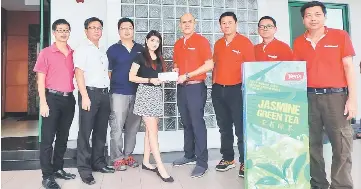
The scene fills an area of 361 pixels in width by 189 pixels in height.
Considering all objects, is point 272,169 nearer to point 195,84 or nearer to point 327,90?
point 327,90

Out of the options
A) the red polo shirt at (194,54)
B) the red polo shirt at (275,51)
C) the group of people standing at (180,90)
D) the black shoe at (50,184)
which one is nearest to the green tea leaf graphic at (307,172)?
the group of people standing at (180,90)

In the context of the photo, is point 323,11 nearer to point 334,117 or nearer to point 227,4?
point 334,117

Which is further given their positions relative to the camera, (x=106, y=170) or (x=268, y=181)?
(x=106, y=170)

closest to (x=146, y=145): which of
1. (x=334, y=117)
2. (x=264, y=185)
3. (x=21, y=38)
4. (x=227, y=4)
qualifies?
(x=264, y=185)

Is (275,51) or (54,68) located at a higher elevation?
(275,51)

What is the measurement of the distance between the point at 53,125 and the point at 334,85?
225 cm

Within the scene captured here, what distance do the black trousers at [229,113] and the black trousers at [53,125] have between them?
4.57ft

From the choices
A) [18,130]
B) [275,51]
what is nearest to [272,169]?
[275,51]

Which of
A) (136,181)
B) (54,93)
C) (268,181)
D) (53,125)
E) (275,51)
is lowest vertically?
(136,181)

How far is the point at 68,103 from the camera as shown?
94.3 inches

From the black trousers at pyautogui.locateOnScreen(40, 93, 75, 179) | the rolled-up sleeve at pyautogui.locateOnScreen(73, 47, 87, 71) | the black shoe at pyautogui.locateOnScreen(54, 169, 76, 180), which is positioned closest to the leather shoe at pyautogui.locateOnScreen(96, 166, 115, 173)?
the black shoe at pyautogui.locateOnScreen(54, 169, 76, 180)

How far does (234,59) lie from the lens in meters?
2.65

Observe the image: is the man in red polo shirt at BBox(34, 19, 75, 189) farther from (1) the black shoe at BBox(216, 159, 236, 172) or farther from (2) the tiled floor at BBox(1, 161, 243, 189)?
(1) the black shoe at BBox(216, 159, 236, 172)

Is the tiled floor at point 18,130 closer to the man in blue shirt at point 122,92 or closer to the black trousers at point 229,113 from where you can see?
the man in blue shirt at point 122,92
